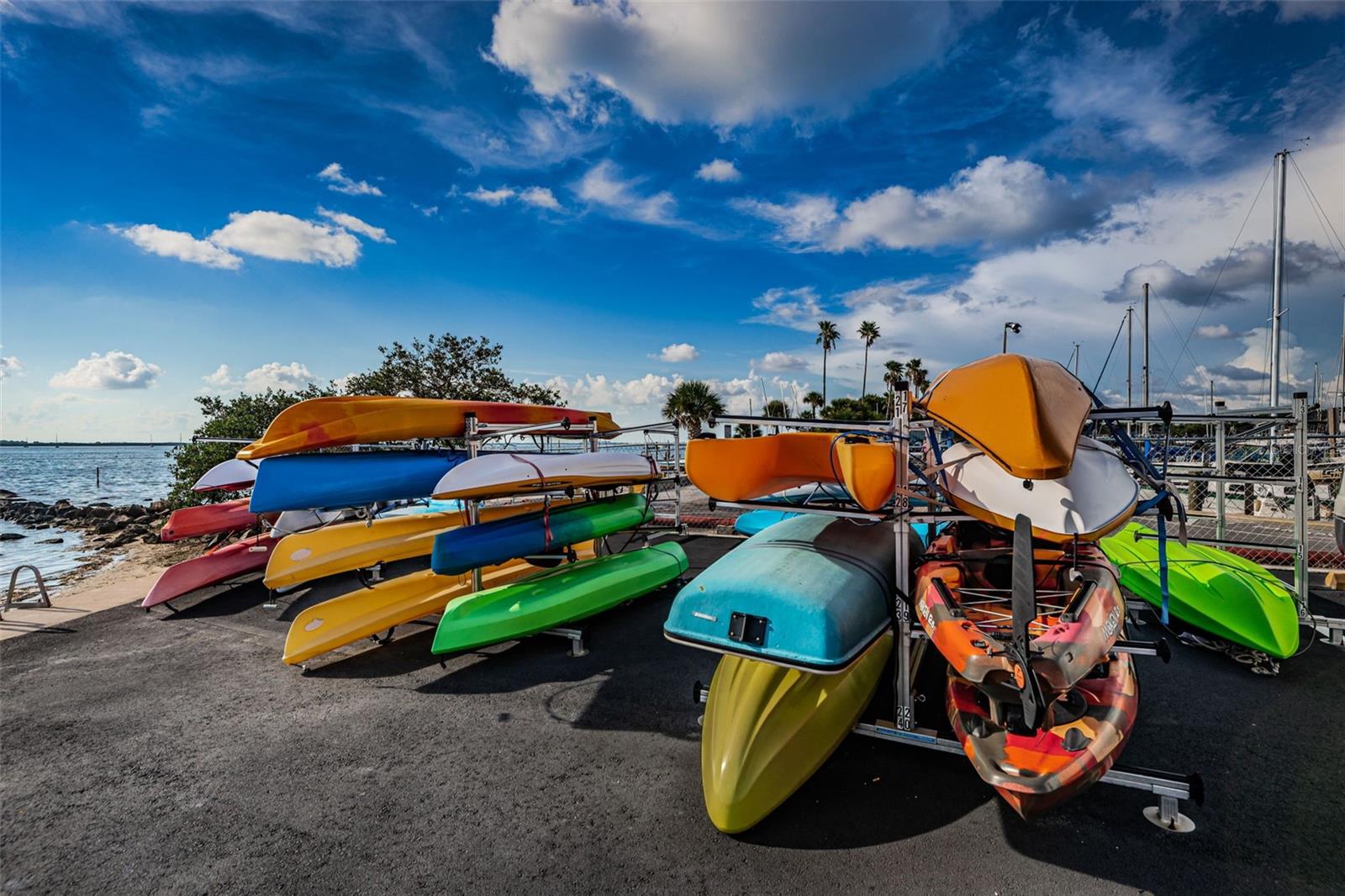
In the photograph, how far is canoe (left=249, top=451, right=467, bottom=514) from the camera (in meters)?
A: 6.31

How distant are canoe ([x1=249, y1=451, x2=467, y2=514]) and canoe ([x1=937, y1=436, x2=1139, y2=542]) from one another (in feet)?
20.1

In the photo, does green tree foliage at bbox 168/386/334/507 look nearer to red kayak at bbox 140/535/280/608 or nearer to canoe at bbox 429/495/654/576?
red kayak at bbox 140/535/280/608

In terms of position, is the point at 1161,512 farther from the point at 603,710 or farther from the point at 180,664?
the point at 180,664

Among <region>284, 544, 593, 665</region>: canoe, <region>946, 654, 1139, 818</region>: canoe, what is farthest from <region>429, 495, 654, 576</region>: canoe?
<region>946, 654, 1139, 818</region>: canoe

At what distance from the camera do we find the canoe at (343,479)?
6309 mm

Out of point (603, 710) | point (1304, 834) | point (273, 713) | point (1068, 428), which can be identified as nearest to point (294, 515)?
point (273, 713)

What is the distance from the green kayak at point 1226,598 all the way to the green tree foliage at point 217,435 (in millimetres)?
17543

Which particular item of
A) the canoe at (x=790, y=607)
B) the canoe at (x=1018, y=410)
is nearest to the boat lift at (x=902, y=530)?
the canoe at (x=790, y=607)

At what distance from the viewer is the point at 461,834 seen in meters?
3.45

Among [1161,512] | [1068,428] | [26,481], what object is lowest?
[26,481]

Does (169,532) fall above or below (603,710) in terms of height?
above

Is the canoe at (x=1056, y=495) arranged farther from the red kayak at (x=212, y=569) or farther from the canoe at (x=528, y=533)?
the red kayak at (x=212, y=569)

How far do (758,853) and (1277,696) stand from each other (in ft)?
15.9

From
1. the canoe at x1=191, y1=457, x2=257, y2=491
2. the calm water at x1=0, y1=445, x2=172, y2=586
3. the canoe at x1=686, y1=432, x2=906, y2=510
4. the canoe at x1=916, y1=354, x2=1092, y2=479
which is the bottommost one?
the calm water at x1=0, y1=445, x2=172, y2=586
